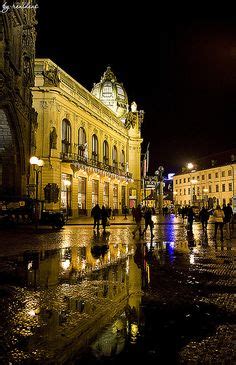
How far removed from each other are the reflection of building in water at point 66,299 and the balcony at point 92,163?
35517mm

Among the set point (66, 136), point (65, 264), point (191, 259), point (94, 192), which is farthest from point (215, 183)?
point (65, 264)

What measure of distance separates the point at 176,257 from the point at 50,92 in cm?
3545

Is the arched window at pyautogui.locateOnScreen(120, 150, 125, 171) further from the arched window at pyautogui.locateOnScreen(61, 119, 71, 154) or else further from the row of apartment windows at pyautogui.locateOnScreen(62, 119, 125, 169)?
the arched window at pyautogui.locateOnScreen(61, 119, 71, 154)

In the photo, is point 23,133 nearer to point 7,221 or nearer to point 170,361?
point 7,221

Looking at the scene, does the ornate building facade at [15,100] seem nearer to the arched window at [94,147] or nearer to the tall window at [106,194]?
the arched window at [94,147]

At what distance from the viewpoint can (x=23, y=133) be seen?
28.5m

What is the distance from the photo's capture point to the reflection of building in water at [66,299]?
179 inches

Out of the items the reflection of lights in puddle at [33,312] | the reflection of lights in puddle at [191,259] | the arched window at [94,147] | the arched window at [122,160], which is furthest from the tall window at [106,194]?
the reflection of lights in puddle at [33,312]

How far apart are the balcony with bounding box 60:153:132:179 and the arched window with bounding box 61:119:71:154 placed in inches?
54.3

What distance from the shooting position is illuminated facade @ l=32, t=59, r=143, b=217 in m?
44.3

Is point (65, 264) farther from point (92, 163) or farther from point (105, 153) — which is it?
point (105, 153)

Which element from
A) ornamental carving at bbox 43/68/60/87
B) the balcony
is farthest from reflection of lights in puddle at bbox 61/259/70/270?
ornamental carving at bbox 43/68/60/87

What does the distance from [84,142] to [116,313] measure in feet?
165

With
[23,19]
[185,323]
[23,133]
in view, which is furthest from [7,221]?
[185,323]
